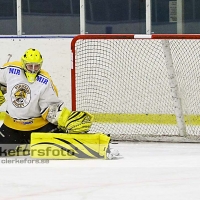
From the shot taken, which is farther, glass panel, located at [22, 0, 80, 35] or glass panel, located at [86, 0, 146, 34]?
glass panel, located at [22, 0, 80, 35]

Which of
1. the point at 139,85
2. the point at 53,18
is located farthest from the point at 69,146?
the point at 53,18

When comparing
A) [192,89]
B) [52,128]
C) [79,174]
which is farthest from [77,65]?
[79,174]

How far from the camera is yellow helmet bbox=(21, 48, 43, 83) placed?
556 cm

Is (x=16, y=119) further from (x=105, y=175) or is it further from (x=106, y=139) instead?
(x=105, y=175)

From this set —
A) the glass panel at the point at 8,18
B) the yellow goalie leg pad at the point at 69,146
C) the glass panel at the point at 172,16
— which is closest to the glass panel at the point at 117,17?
the glass panel at the point at 172,16

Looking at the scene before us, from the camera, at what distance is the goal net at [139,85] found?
6.83 meters

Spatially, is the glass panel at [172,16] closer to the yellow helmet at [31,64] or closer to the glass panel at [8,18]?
the glass panel at [8,18]

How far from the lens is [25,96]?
5609 millimetres

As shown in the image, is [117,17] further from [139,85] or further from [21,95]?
[21,95]

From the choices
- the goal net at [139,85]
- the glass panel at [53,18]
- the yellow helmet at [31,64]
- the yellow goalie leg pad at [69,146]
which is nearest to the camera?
the yellow goalie leg pad at [69,146]

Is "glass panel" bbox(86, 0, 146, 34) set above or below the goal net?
above

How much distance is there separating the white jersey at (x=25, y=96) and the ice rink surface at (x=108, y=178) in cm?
32

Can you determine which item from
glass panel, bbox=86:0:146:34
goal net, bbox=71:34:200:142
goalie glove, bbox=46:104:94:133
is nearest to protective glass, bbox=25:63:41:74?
goalie glove, bbox=46:104:94:133

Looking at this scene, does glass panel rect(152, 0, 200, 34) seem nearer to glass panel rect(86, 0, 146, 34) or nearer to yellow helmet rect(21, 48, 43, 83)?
glass panel rect(86, 0, 146, 34)
